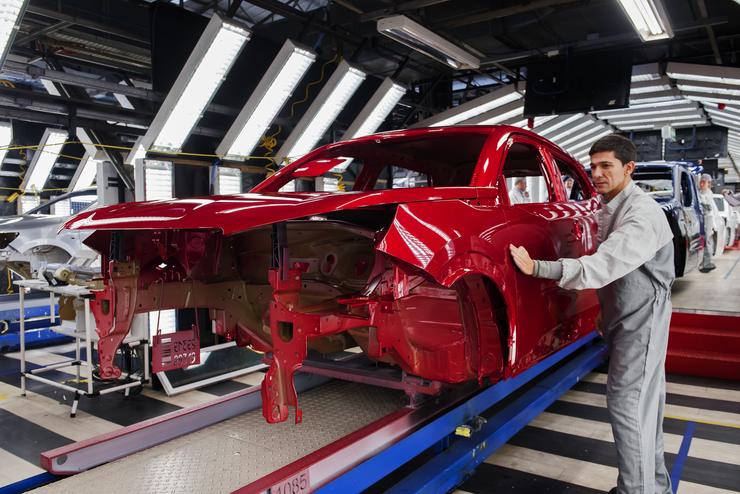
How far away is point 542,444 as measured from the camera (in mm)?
3477

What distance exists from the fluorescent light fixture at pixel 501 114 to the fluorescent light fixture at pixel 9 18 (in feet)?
21.9

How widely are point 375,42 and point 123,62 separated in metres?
3.25

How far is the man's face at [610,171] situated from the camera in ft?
8.08

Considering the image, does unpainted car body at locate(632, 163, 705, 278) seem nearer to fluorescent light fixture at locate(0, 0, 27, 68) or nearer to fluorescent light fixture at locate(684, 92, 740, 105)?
fluorescent light fixture at locate(684, 92, 740, 105)

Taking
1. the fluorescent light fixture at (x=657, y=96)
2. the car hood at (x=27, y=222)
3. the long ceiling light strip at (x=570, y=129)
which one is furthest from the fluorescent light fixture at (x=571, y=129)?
the car hood at (x=27, y=222)

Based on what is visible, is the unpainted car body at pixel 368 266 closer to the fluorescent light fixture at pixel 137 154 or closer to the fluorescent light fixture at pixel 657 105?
the fluorescent light fixture at pixel 137 154

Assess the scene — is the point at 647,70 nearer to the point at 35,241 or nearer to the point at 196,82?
the point at 196,82

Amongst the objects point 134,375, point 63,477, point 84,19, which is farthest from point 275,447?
point 84,19

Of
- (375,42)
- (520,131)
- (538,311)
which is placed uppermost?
(375,42)

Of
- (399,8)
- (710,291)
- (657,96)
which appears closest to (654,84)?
(657,96)

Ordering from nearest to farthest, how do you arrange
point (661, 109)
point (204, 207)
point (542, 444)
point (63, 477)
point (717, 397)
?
point (204, 207)
point (63, 477)
point (542, 444)
point (717, 397)
point (661, 109)

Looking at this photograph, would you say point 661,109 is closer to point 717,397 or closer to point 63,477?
point 717,397

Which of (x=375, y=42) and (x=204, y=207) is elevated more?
(x=375, y=42)

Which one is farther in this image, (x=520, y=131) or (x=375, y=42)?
(x=375, y=42)
